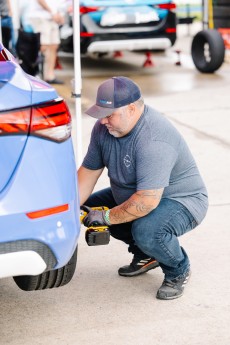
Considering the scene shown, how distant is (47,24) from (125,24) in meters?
1.16

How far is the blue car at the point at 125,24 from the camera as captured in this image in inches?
414

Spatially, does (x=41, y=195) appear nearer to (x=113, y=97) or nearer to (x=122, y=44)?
(x=113, y=97)

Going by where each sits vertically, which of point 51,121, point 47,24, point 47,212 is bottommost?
point 47,24

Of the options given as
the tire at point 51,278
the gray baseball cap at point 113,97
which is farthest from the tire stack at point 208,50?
the tire at point 51,278

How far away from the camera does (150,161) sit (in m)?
3.63

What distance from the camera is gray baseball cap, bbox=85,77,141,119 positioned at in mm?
3629

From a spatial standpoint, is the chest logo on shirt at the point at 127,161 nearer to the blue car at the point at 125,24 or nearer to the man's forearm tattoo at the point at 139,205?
the man's forearm tattoo at the point at 139,205

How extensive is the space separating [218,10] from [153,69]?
1.49 metres

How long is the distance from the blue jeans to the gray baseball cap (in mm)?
556

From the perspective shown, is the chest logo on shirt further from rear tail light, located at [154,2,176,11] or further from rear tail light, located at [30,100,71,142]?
rear tail light, located at [154,2,176,11]

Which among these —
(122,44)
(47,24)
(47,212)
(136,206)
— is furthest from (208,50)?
(47,212)

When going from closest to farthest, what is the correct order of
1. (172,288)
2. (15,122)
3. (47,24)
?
(15,122)
(172,288)
(47,24)

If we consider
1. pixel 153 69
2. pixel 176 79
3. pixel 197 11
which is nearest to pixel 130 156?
pixel 176 79

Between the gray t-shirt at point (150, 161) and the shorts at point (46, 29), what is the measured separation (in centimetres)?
629
